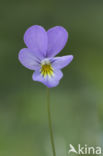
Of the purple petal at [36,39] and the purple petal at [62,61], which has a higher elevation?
the purple petal at [36,39]

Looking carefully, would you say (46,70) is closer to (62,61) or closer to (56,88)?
(62,61)

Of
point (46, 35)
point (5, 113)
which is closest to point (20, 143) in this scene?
point (5, 113)

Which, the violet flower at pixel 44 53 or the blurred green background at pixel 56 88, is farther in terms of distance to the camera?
the blurred green background at pixel 56 88

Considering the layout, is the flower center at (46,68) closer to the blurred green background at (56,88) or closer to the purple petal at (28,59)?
the purple petal at (28,59)

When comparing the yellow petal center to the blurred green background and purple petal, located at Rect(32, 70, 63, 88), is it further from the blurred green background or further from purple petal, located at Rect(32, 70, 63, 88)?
the blurred green background

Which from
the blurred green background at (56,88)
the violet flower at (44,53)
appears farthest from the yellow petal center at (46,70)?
the blurred green background at (56,88)

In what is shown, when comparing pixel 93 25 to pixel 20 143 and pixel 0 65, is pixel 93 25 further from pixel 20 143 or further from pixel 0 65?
pixel 20 143

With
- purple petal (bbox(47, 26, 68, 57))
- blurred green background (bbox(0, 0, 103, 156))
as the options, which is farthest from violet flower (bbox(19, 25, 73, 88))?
blurred green background (bbox(0, 0, 103, 156))

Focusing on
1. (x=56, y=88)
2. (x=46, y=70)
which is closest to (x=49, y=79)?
(x=46, y=70)
